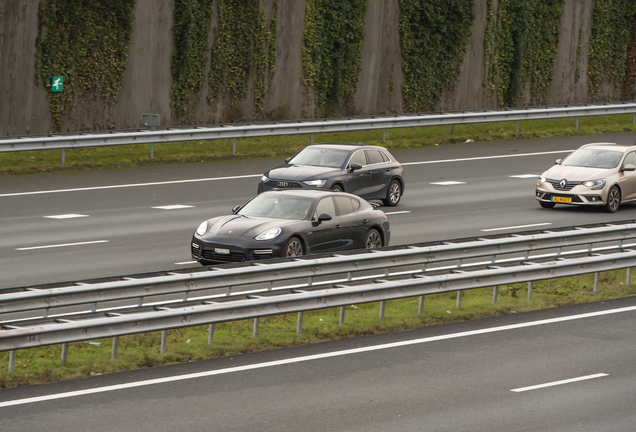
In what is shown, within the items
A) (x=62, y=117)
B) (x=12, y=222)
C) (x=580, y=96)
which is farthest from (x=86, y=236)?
(x=580, y=96)

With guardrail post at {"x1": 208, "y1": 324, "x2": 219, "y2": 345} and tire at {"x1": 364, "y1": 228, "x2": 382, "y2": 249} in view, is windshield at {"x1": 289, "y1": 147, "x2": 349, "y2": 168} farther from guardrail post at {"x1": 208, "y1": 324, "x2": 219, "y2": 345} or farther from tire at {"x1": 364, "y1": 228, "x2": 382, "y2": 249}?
guardrail post at {"x1": 208, "y1": 324, "x2": 219, "y2": 345}

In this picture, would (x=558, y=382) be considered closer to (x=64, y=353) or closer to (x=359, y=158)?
(x=64, y=353)

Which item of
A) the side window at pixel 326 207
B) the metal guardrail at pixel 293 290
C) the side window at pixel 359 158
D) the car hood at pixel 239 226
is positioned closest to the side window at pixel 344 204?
the side window at pixel 326 207

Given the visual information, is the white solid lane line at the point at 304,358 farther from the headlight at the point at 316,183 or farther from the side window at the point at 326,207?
the headlight at the point at 316,183

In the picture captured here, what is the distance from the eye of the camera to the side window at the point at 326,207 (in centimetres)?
1779

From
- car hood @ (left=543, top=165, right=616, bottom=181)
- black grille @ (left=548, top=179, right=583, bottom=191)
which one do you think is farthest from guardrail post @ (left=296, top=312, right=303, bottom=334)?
car hood @ (left=543, top=165, right=616, bottom=181)

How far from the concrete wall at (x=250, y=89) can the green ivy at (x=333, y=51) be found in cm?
32

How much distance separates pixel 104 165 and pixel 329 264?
574 inches

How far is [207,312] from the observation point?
1209cm

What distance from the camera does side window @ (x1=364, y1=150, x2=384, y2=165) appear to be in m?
24.1

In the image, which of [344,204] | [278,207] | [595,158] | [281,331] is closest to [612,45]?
[595,158]

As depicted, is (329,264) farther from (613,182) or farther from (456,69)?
(456,69)

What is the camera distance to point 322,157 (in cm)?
2384

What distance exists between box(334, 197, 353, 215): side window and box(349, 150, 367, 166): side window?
17.1 feet
